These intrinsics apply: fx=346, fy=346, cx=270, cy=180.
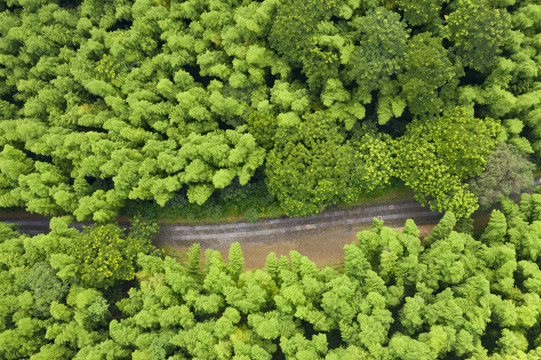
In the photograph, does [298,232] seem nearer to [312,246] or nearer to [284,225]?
[284,225]

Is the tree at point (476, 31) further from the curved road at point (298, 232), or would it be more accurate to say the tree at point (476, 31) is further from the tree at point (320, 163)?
the curved road at point (298, 232)

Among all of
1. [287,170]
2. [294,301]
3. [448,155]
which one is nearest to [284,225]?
[287,170]

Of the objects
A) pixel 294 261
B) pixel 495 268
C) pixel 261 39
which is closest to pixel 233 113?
pixel 261 39

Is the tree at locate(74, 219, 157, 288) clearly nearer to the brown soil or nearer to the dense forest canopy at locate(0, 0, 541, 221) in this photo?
the dense forest canopy at locate(0, 0, 541, 221)

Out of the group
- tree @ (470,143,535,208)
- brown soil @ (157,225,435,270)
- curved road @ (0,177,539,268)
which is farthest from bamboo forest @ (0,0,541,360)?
curved road @ (0,177,539,268)

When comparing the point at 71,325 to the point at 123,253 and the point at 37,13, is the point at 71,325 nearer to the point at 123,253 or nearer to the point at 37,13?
the point at 123,253

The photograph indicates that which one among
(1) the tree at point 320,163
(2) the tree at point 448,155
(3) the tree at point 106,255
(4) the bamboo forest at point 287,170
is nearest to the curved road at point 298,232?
(4) the bamboo forest at point 287,170
